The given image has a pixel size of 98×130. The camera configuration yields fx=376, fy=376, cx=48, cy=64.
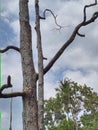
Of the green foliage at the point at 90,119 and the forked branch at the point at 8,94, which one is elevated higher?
the green foliage at the point at 90,119

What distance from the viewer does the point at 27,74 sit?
15.2 feet

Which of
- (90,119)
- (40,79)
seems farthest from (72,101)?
(40,79)

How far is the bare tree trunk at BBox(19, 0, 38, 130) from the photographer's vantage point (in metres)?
4.37

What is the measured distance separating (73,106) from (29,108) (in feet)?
119

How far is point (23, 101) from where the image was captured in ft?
14.7

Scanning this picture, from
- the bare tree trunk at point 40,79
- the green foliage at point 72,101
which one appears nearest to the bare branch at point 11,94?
the bare tree trunk at point 40,79

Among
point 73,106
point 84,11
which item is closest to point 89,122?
point 73,106

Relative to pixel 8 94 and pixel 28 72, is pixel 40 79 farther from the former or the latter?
pixel 8 94

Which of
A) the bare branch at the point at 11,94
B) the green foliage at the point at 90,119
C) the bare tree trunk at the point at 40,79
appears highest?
the green foliage at the point at 90,119

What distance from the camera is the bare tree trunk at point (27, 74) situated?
14.3 feet

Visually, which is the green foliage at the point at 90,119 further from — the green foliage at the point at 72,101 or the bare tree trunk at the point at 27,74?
the bare tree trunk at the point at 27,74

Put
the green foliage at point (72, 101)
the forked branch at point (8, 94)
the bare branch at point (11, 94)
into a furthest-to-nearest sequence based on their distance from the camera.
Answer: the green foliage at point (72, 101)
the bare branch at point (11, 94)
the forked branch at point (8, 94)

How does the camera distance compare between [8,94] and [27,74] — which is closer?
[8,94]

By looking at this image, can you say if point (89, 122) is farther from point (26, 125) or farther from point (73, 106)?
point (26, 125)
